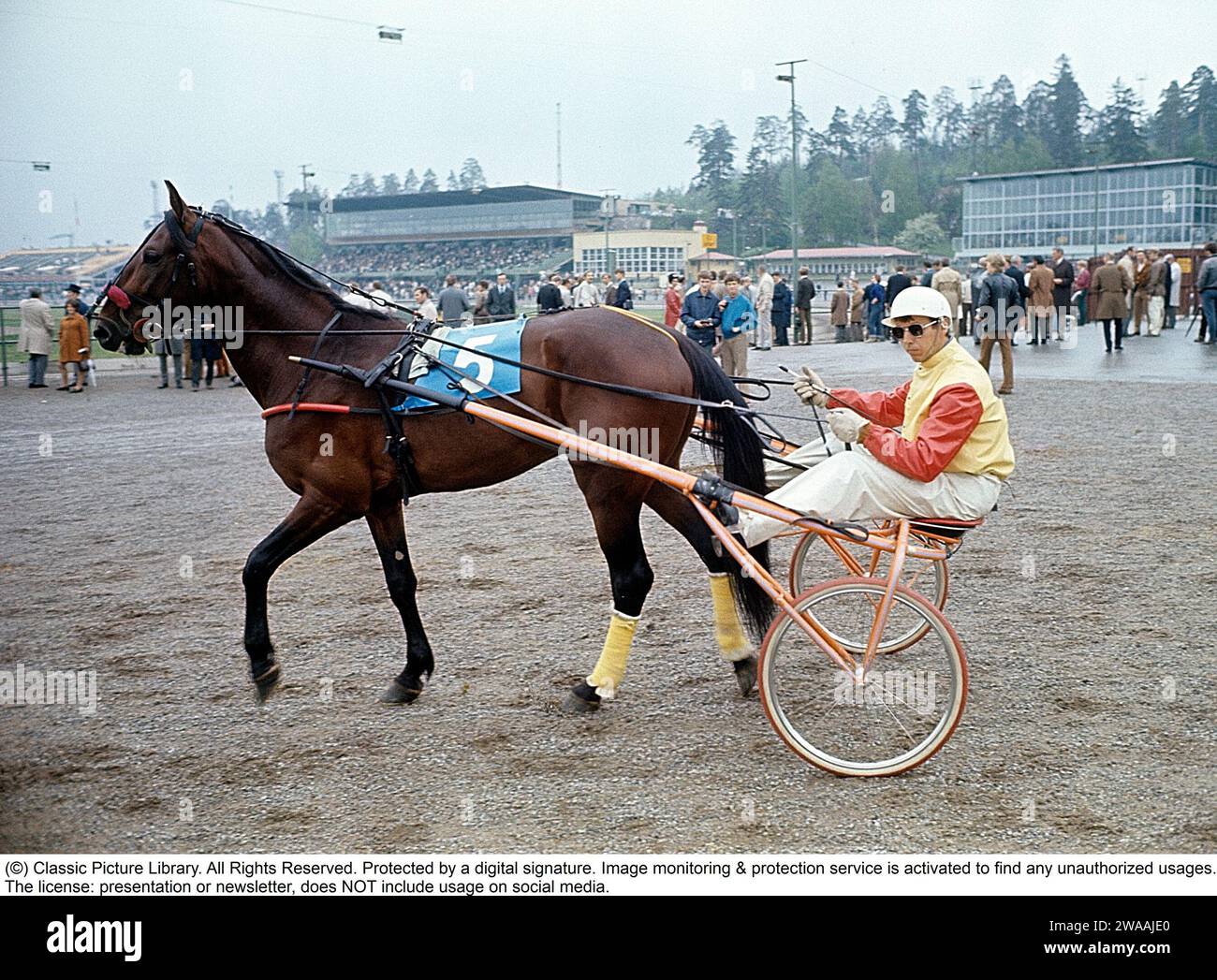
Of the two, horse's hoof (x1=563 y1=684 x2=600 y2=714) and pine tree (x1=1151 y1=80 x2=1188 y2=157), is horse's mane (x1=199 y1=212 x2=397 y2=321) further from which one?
pine tree (x1=1151 y1=80 x2=1188 y2=157)

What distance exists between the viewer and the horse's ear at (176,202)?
4971 millimetres

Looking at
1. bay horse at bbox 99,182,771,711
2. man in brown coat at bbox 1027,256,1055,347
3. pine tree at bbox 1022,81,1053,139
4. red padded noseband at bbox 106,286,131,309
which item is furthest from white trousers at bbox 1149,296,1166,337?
pine tree at bbox 1022,81,1053,139

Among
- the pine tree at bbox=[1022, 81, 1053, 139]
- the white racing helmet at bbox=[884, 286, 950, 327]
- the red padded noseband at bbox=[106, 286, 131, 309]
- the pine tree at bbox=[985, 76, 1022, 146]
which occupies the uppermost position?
the pine tree at bbox=[985, 76, 1022, 146]

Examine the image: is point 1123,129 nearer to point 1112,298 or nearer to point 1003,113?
point 1112,298

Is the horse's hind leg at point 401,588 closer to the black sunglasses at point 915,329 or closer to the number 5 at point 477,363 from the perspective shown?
the number 5 at point 477,363

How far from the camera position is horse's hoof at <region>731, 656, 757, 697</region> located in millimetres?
5102

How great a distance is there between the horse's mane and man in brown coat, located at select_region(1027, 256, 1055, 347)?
21204mm

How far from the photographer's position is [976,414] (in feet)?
13.5

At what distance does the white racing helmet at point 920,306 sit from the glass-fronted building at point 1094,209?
19.2 meters

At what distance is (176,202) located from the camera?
507cm

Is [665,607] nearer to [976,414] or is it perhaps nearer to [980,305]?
[976,414]

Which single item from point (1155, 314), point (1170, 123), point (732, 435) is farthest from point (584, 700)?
point (1155, 314)

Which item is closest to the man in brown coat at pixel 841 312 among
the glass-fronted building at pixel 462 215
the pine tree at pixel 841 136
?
the glass-fronted building at pixel 462 215

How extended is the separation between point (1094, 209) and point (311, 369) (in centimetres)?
3199
